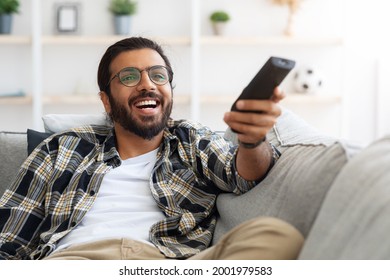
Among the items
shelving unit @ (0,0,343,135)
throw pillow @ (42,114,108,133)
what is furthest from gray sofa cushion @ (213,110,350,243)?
shelving unit @ (0,0,343,135)

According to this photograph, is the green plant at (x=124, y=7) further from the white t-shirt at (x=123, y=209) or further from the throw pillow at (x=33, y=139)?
the white t-shirt at (x=123, y=209)

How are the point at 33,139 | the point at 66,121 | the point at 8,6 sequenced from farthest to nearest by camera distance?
the point at 8,6, the point at 66,121, the point at 33,139

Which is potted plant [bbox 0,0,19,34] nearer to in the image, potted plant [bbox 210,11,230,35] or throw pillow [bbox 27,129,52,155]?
potted plant [bbox 210,11,230,35]

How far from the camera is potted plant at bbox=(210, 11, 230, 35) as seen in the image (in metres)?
4.84

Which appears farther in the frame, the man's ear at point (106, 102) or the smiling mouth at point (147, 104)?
the man's ear at point (106, 102)

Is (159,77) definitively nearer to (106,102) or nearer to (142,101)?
(142,101)

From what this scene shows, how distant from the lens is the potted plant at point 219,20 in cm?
484

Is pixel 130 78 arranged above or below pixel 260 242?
above

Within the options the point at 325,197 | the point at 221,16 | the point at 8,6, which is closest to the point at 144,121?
the point at 325,197

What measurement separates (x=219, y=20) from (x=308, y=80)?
2.78ft

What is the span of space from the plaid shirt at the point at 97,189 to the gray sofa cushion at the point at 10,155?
0.96ft

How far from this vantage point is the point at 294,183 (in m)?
1.37

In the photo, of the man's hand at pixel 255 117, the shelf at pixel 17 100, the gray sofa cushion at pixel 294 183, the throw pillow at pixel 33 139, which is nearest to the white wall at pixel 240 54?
the shelf at pixel 17 100

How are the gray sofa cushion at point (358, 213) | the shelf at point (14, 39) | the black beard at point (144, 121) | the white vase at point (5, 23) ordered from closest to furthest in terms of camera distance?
the gray sofa cushion at point (358, 213) → the black beard at point (144, 121) → the shelf at point (14, 39) → the white vase at point (5, 23)
